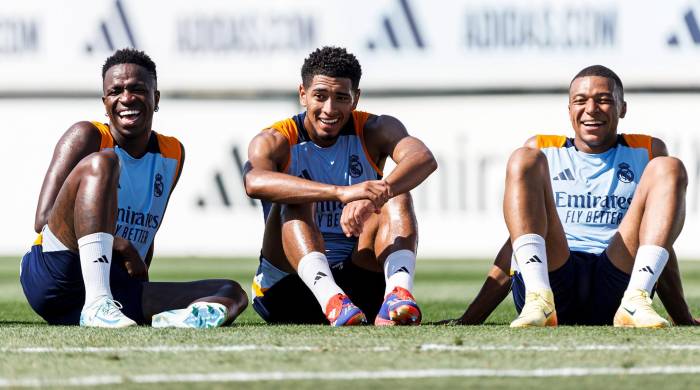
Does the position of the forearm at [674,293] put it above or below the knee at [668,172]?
below

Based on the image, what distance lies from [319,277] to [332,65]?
1028 mm

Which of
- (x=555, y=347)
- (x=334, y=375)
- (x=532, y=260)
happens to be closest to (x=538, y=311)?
(x=532, y=260)

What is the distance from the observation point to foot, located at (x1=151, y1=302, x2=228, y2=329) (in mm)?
5355

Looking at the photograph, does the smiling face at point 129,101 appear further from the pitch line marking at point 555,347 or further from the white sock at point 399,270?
the pitch line marking at point 555,347

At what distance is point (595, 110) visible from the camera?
5797mm

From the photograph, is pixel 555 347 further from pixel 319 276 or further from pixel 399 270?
pixel 319 276

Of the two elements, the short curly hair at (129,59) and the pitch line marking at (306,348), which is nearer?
the pitch line marking at (306,348)

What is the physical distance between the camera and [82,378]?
3646mm

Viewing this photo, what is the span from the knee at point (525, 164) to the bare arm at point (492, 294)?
1.99ft

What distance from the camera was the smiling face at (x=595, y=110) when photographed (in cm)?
581

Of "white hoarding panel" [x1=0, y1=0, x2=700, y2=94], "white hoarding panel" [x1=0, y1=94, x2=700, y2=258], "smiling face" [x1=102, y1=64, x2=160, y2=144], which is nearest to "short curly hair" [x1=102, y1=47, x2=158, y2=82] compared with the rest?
"smiling face" [x1=102, y1=64, x2=160, y2=144]

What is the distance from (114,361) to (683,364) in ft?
6.00

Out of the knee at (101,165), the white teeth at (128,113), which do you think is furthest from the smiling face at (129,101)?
the knee at (101,165)

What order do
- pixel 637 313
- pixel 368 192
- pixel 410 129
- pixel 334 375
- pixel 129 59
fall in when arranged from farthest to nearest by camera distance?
pixel 410 129
pixel 129 59
pixel 368 192
pixel 637 313
pixel 334 375
